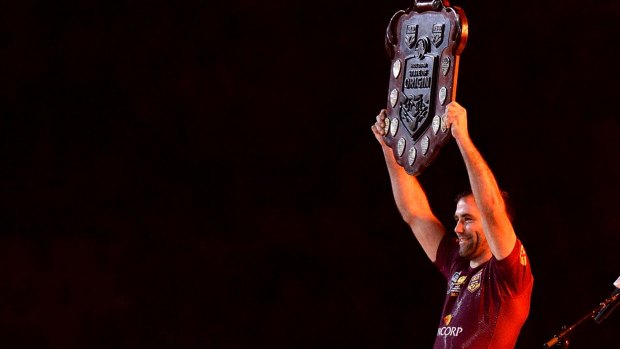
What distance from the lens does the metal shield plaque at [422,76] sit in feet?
10.4

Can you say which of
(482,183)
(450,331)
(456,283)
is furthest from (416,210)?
(482,183)

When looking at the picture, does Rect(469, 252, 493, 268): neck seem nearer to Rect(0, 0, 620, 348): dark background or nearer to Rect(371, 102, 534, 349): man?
Rect(371, 102, 534, 349): man

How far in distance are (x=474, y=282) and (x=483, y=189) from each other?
0.35 meters

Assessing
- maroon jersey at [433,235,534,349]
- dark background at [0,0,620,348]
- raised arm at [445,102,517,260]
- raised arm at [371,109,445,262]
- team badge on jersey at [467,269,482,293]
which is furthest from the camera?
dark background at [0,0,620,348]

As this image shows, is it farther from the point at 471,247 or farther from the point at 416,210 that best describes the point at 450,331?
the point at 416,210

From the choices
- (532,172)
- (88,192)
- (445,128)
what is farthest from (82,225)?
(445,128)

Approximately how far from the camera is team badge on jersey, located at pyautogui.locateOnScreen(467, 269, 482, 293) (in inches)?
130

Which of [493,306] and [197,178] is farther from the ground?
[493,306]

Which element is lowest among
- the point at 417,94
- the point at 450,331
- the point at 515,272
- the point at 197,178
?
the point at 197,178

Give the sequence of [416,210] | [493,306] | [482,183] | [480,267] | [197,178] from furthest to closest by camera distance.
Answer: [197,178], [416,210], [480,267], [493,306], [482,183]

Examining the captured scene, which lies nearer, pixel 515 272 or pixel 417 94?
pixel 515 272

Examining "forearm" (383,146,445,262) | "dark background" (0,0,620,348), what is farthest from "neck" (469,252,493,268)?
"dark background" (0,0,620,348)

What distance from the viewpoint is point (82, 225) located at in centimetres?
503

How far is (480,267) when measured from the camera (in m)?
3.37
